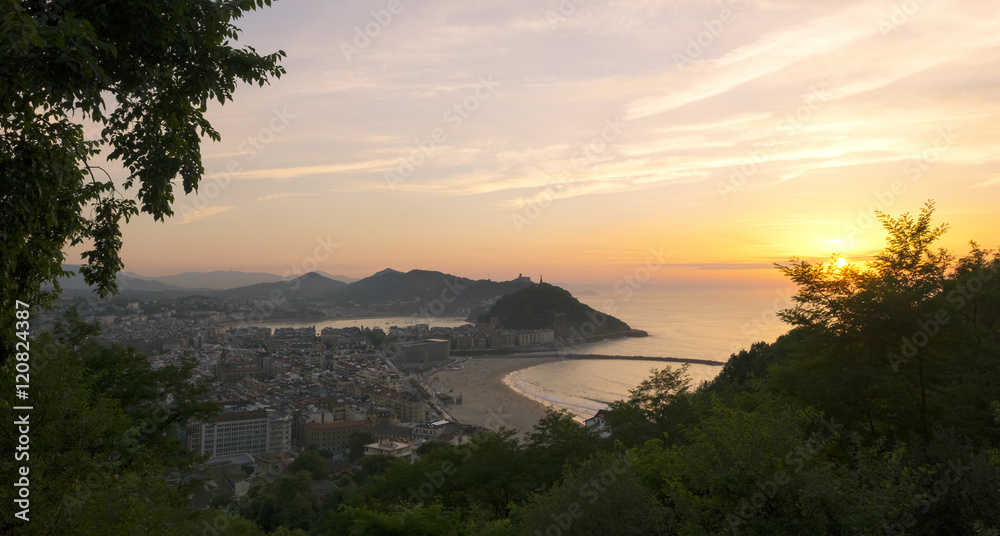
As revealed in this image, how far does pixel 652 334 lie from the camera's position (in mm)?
77000

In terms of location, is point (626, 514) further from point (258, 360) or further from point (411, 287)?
point (411, 287)

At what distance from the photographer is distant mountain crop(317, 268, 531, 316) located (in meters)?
140

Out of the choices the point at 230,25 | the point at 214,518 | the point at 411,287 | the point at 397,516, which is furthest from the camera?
the point at 411,287

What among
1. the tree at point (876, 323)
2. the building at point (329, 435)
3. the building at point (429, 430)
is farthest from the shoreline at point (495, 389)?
the tree at point (876, 323)

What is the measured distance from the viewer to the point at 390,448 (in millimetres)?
26734

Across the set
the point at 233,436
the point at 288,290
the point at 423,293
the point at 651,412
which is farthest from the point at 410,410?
the point at 288,290

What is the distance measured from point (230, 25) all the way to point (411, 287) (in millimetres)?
158724

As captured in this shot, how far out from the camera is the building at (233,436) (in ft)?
97.5

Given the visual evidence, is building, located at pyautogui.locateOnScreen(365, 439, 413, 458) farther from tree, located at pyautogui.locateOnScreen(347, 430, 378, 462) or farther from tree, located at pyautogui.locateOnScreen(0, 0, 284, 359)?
tree, located at pyautogui.locateOnScreen(0, 0, 284, 359)

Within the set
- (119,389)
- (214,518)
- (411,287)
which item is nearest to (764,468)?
(214,518)

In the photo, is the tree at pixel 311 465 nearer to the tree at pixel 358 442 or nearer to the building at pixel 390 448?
the building at pixel 390 448

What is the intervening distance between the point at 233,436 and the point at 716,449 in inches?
1210

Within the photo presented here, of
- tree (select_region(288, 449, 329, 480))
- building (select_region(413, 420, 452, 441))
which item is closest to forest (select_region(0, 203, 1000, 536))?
tree (select_region(288, 449, 329, 480))

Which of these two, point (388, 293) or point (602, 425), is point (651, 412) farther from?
point (388, 293)
